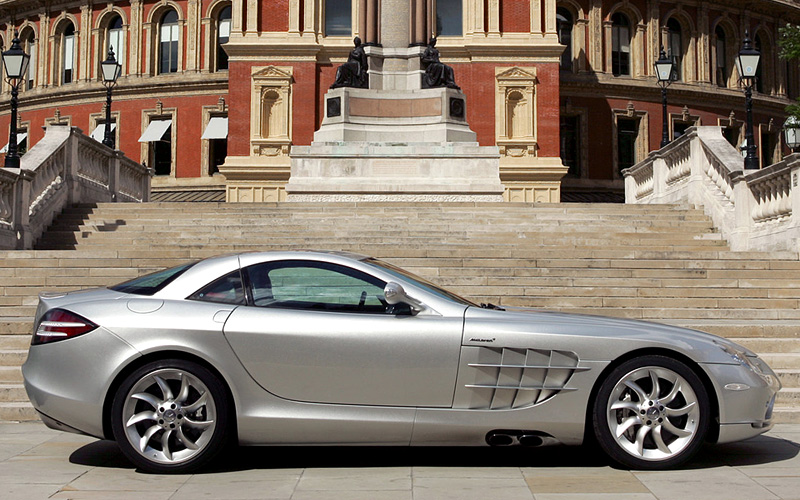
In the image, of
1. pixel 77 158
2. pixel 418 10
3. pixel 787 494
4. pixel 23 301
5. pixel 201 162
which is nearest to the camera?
pixel 787 494

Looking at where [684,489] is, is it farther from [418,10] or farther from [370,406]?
[418,10]

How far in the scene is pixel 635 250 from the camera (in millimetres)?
13875

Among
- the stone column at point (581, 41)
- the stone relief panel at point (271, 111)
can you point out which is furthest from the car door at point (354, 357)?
the stone column at point (581, 41)

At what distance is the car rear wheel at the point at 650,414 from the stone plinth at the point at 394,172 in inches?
644

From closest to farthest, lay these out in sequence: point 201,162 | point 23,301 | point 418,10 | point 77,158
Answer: point 23,301 < point 77,158 < point 418,10 < point 201,162

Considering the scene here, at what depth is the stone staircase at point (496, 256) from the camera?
1061cm

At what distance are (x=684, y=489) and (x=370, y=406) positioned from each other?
186 cm

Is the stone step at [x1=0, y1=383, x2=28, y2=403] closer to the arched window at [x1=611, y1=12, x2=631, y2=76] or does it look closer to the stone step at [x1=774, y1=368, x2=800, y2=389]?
A: the stone step at [x1=774, y1=368, x2=800, y2=389]

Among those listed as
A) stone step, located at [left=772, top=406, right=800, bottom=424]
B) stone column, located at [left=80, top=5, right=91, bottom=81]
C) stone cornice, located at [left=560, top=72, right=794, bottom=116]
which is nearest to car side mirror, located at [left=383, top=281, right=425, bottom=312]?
stone step, located at [left=772, top=406, right=800, bottom=424]

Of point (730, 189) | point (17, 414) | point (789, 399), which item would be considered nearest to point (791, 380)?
point (789, 399)

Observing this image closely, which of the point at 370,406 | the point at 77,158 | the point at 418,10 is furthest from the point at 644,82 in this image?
the point at 370,406

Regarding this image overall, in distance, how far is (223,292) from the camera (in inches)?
238

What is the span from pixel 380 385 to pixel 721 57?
5077 cm

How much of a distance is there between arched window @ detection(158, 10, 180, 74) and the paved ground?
4523 centimetres
